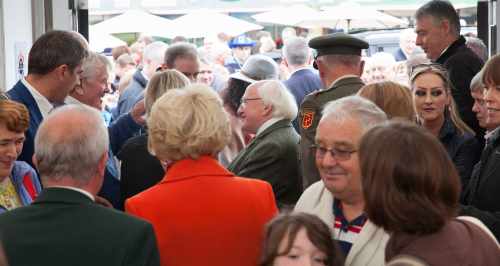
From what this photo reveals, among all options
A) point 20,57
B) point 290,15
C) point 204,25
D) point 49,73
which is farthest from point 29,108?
point 290,15

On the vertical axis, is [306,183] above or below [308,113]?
below

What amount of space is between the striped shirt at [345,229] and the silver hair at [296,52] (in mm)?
5187

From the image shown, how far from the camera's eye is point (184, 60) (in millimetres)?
6660

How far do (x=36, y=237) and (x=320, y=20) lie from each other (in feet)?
43.9

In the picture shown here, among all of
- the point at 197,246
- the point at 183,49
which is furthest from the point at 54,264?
the point at 183,49

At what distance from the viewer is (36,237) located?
2.77 m

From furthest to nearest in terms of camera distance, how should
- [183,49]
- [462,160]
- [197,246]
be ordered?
[183,49], [462,160], [197,246]

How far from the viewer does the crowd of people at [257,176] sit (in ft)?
8.01

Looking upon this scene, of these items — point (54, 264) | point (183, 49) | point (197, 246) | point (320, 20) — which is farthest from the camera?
point (320, 20)

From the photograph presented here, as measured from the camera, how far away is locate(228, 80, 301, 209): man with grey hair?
4.72 meters

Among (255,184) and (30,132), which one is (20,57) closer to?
(30,132)

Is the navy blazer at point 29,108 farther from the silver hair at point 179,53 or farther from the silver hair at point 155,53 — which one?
the silver hair at point 155,53

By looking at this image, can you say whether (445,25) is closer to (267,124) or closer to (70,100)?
(267,124)

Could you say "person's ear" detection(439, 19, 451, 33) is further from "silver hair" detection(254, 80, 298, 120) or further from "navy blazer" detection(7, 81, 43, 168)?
"navy blazer" detection(7, 81, 43, 168)
